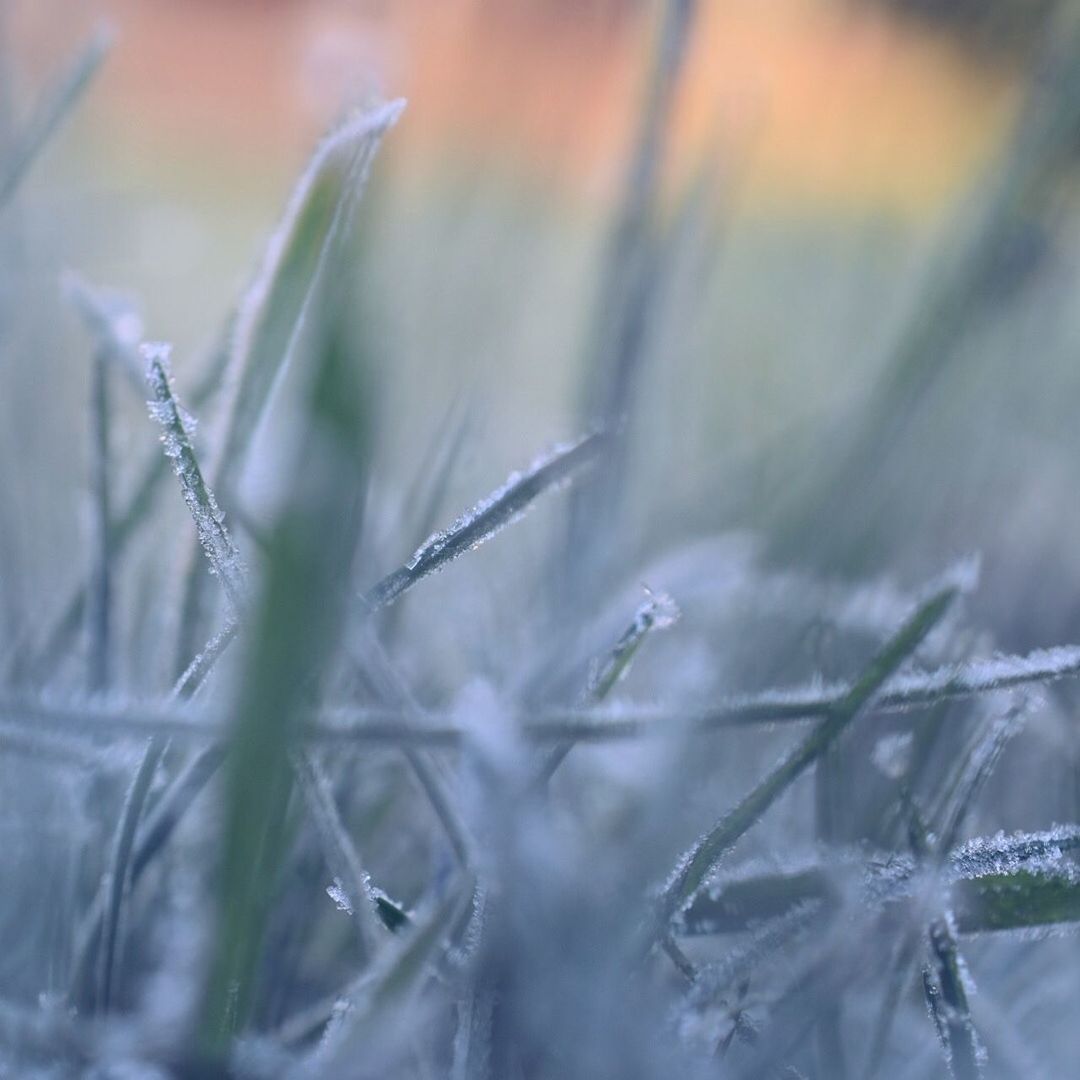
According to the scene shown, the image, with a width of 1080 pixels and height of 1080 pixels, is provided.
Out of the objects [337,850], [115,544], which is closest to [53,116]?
[115,544]

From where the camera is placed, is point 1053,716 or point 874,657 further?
point 1053,716

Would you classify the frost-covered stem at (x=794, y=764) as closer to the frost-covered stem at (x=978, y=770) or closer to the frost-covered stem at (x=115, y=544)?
the frost-covered stem at (x=978, y=770)

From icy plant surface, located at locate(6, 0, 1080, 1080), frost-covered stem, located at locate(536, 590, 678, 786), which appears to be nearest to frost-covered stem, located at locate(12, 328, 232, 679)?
icy plant surface, located at locate(6, 0, 1080, 1080)

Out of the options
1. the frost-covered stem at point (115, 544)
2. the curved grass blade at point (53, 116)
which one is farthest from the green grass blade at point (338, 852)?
the curved grass blade at point (53, 116)

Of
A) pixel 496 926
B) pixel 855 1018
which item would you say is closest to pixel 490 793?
pixel 496 926

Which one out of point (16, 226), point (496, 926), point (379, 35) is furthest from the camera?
point (16, 226)

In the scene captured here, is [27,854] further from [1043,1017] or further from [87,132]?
[87,132]

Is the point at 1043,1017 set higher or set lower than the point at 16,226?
lower
